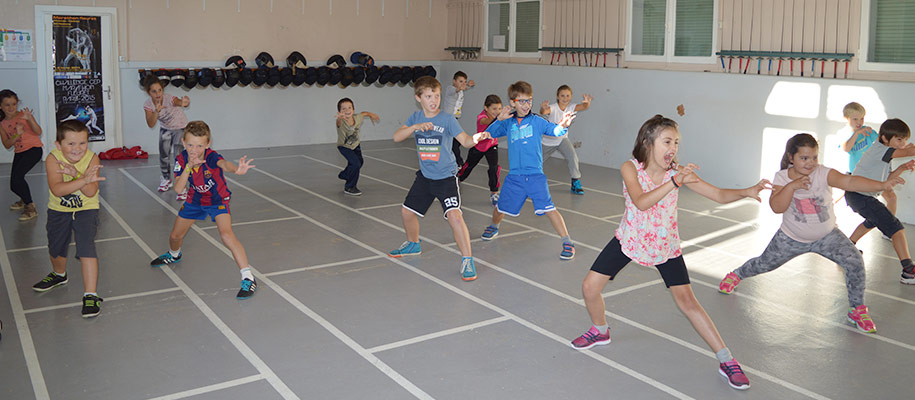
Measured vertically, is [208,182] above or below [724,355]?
above

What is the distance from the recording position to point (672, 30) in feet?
38.7

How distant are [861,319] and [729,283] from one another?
101 centimetres

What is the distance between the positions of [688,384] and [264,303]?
3.09m

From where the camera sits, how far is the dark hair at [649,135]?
4141 mm

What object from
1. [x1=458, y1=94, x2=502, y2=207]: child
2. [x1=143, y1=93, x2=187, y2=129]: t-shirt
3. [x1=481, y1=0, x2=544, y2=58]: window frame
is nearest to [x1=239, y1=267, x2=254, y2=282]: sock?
[x1=458, y1=94, x2=502, y2=207]: child

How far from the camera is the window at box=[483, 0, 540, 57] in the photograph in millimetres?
14584

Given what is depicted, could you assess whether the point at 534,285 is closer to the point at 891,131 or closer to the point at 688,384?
the point at 688,384

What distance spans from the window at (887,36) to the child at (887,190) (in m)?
2.92

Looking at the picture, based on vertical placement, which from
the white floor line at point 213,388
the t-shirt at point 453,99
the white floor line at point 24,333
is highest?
the t-shirt at point 453,99

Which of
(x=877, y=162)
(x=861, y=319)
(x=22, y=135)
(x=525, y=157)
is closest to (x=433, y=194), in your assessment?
(x=525, y=157)

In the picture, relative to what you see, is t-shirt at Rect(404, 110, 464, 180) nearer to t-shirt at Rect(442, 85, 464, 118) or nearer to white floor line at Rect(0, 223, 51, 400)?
white floor line at Rect(0, 223, 51, 400)

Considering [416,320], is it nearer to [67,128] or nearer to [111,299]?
[111,299]

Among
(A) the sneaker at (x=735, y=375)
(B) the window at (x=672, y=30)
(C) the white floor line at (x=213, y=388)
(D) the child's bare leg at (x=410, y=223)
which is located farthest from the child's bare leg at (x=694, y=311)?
(B) the window at (x=672, y=30)

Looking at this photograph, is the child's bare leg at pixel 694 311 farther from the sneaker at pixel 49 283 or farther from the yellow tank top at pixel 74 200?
the sneaker at pixel 49 283
